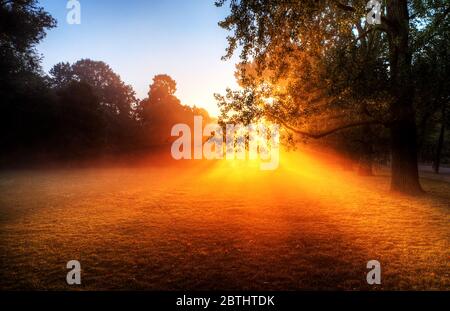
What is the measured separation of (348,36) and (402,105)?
4.54m

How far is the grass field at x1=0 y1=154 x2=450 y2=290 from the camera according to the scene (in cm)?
608

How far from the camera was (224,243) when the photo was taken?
848cm

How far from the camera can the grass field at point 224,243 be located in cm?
608

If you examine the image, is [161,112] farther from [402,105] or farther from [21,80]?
[402,105]

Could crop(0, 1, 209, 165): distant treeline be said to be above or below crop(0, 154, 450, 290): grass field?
above

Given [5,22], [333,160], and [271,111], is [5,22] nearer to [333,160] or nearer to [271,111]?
[271,111]

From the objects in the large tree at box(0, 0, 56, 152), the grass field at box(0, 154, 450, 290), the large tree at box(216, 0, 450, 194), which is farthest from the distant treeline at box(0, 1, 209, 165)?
the large tree at box(216, 0, 450, 194)

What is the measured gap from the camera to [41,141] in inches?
1689

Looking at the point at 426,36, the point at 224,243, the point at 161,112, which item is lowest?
the point at 224,243

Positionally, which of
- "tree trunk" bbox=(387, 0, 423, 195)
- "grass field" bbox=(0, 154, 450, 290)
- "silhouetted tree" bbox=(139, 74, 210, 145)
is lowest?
"grass field" bbox=(0, 154, 450, 290)

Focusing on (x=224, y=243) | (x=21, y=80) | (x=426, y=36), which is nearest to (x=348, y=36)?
(x=426, y=36)

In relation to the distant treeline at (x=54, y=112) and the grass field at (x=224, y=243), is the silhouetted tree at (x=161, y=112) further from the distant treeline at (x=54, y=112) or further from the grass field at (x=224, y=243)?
the grass field at (x=224, y=243)

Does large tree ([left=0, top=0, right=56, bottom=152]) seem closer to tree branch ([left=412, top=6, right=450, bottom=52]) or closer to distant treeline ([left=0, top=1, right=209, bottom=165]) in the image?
distant treeline ([left=0, top=1, right=209, bottom=165])
